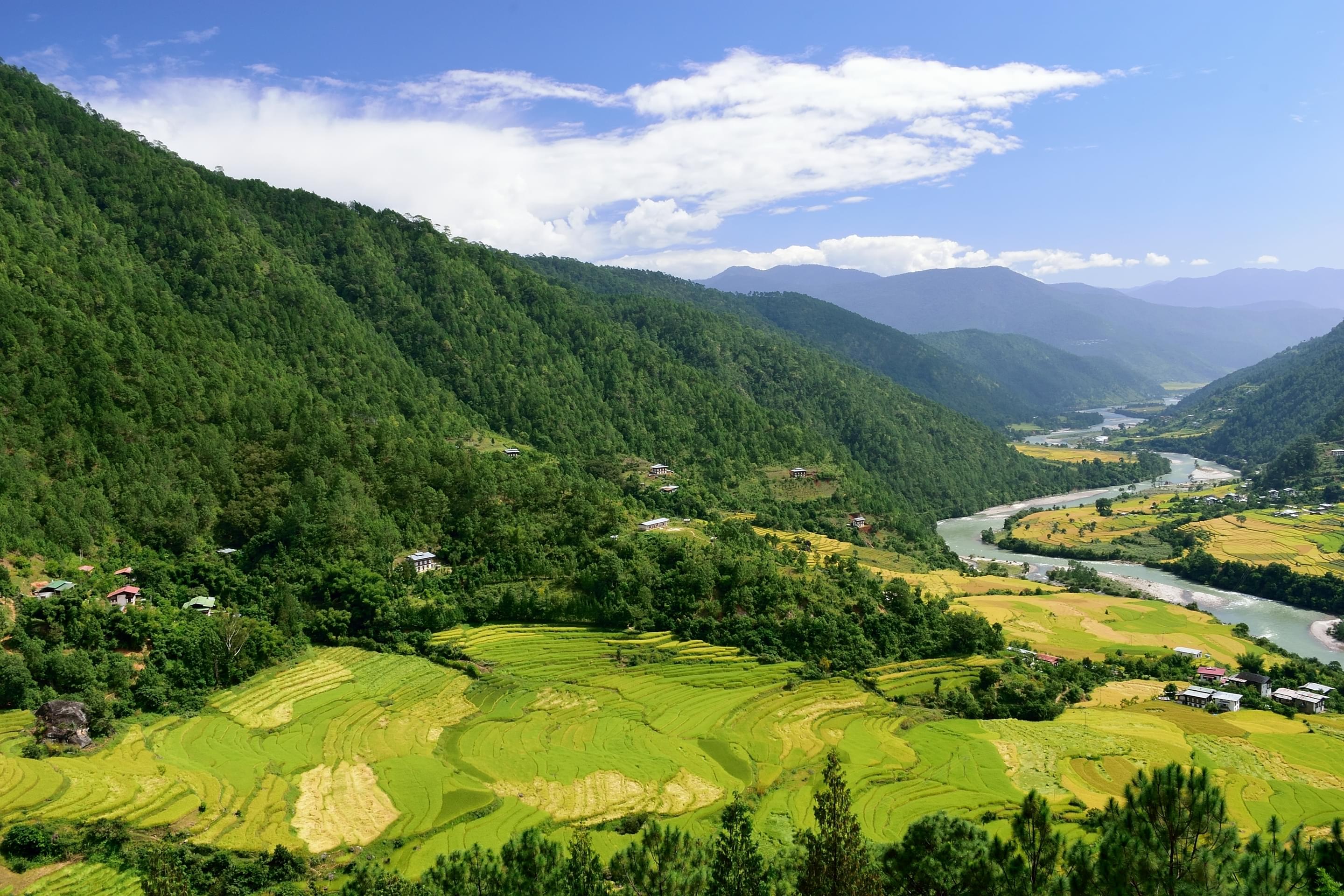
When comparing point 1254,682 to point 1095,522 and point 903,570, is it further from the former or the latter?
point 1095,522

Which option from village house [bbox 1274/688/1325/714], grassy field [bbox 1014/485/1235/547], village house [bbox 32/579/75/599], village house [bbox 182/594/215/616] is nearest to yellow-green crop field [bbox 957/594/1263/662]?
village house [bbox 1274/688/1325/714]

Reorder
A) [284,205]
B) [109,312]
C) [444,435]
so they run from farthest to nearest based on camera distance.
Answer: [284,205]
[444,435]
[109,312]

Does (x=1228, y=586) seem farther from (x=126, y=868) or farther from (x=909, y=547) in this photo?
(x=126, y=868)

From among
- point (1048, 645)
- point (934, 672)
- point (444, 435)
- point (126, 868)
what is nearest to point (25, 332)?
point (444, 435)

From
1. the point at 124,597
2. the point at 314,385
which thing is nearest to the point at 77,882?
the point at 124,597

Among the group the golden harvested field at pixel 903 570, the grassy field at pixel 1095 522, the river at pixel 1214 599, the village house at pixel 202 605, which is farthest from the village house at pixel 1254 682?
the village house at pixel 202 605

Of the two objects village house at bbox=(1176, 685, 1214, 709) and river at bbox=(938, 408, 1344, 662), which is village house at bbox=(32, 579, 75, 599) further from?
river at bbox=(938, 408, 1344, 662)
